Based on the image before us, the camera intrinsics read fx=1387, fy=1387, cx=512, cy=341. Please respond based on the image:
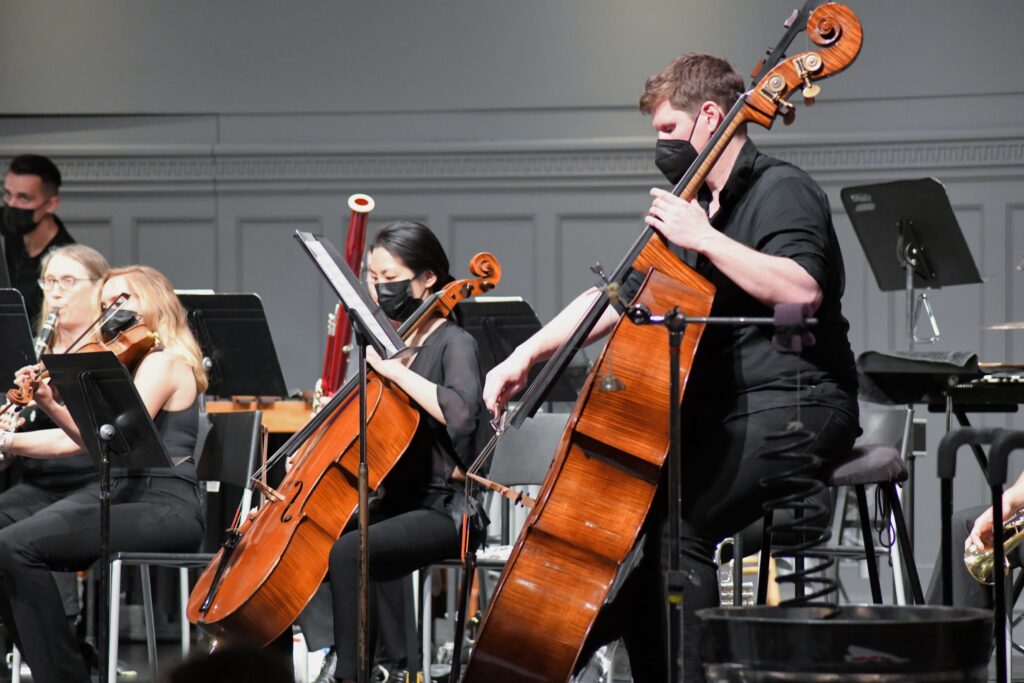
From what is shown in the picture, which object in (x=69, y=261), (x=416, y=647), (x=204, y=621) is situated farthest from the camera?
(x=69, y=261)

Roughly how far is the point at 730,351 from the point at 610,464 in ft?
1.02

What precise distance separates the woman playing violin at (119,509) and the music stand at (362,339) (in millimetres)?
1202

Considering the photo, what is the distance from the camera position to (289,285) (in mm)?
6676

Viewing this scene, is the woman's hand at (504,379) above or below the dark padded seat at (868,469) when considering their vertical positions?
above

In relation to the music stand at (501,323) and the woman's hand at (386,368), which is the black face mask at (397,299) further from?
the music stand at (501,323)

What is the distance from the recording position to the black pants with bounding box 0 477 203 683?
11.9 ft

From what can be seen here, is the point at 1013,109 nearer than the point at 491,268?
No

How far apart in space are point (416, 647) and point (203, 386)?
3.22 feet

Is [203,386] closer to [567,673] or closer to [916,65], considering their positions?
[567,673]

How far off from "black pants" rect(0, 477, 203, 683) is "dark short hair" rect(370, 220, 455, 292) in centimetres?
94

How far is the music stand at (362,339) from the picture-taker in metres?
2.75

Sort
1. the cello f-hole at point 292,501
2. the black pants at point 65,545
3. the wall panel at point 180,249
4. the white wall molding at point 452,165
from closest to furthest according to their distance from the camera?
the cello f-hole at point 292,501 → the black pants at point 65,545 → the white wall molding at point 452,165 → the wall panel at point 180,249

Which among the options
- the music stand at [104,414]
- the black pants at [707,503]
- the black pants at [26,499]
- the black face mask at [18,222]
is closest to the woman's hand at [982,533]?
the black pants at [707,503]

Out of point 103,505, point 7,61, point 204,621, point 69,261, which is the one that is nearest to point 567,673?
point 204,621
